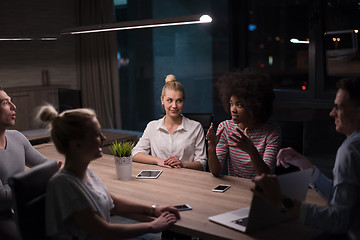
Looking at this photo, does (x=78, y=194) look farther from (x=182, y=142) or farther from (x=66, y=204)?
(x=182, y=142)

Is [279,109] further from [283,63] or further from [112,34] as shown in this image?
[112,34]

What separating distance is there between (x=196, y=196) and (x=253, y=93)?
764 mm

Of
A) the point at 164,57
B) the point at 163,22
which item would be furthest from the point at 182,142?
the point at 164,57

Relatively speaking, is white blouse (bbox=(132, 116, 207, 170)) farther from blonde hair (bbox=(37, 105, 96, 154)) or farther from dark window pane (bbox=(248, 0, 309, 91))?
dark window pane (bbox=(248, 0, 309, 91))

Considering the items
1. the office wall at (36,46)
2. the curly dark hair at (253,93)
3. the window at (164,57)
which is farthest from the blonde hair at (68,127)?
the office wall at (36,46)

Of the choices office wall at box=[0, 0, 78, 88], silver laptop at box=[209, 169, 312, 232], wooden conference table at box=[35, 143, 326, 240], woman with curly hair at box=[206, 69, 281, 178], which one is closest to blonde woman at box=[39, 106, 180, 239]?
wooden conference table at box=[35, 143, 326, 240]

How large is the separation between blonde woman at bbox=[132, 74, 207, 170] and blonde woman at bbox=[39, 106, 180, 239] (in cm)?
112

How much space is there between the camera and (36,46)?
598 centimetres

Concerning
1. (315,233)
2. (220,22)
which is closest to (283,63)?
(220,22)

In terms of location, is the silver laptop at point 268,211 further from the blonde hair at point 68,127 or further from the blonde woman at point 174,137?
the blonde woman at point 174,137

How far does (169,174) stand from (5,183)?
0.95 metres

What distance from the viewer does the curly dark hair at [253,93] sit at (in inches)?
102

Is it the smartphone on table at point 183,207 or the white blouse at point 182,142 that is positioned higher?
the white blouse at point 182,142

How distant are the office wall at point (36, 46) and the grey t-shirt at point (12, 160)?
122 inches
